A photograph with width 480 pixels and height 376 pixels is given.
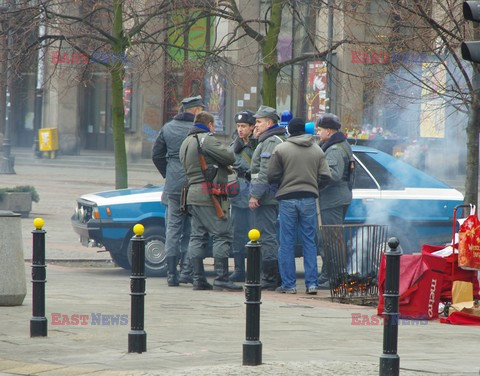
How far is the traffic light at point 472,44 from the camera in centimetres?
666

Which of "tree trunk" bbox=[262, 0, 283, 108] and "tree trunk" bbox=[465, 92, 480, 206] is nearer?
"tree trunk" bbox=[465, 92, 480, 206]

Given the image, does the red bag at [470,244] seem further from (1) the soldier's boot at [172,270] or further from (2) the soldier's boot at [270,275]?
(1) the soldier's boot at [172,270]

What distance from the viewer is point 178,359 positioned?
Answer: 7.52 m

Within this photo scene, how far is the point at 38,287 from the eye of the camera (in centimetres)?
856

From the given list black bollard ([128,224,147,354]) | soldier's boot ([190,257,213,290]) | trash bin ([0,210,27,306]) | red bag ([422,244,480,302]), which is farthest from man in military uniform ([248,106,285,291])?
black bollard ([128,224,147,354])

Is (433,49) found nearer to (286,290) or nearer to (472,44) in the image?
(286,290)

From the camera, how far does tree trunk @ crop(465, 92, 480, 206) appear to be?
1254 centimetres

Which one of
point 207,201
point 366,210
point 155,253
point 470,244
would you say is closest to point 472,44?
point 470,244

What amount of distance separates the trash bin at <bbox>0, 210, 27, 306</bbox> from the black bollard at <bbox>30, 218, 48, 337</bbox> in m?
1.33

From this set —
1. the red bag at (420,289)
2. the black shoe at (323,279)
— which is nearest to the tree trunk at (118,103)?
the black shoe at (323,279)

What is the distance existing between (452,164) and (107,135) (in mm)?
17984

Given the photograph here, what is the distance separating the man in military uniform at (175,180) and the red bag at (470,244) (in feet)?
11.5

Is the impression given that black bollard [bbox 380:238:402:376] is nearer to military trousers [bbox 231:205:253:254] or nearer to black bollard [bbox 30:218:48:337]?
black bollard [bbox 30:218:48:337]

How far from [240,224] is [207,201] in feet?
3.65
